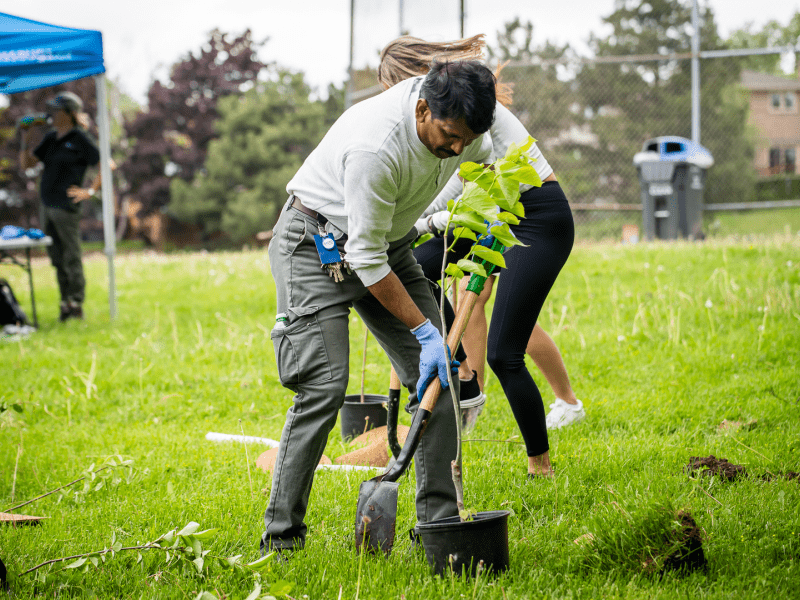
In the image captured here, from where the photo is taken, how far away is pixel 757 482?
106 inches

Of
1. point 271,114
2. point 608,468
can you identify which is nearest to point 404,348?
point 608,468

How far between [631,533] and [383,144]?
4.64 feet

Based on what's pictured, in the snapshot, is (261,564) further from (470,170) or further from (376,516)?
(470,170)

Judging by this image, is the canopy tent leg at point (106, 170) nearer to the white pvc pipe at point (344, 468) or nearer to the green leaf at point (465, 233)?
the white pvc pipe at point (344, 468)

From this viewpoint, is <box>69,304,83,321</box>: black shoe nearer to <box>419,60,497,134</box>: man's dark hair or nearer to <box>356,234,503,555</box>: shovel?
<box>356,234,503,555</box>: shovel

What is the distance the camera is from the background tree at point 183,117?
27547 mm

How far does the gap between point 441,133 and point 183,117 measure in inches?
1150

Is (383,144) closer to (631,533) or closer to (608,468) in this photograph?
(631,533)

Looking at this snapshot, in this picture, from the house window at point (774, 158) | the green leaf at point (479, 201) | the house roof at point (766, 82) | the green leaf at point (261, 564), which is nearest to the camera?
the green leaf at point (261, 564)

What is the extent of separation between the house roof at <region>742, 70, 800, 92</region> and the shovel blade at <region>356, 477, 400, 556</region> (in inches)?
524

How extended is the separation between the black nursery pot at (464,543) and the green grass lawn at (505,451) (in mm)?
53

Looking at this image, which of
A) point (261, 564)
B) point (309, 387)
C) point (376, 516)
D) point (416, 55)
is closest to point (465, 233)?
point (309, 387)

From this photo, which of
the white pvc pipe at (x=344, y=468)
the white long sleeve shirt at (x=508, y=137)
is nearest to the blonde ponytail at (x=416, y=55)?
the white long sleeve shirt at (x=508, y=137)

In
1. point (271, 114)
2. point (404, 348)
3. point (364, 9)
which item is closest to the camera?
point (404, 348)
